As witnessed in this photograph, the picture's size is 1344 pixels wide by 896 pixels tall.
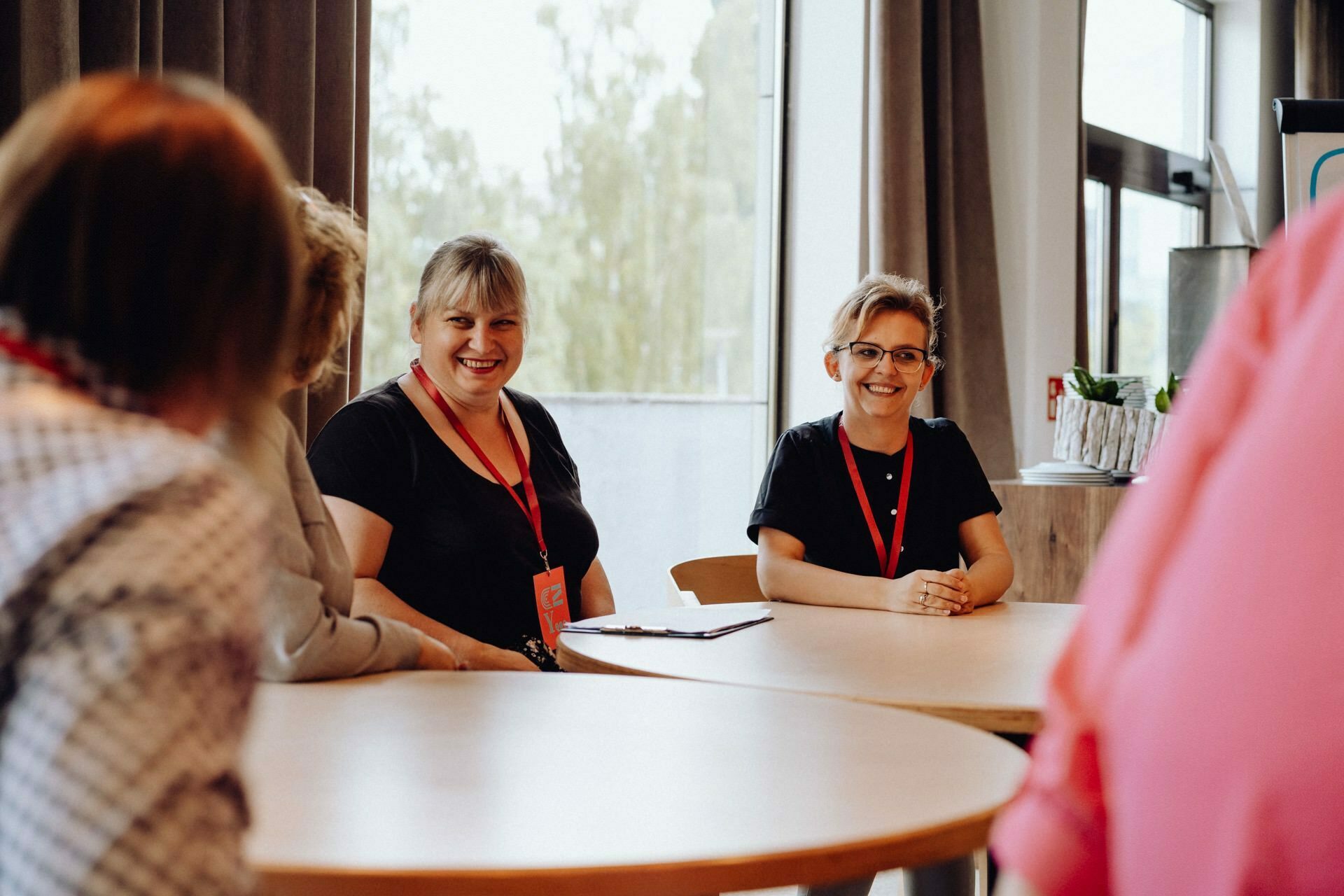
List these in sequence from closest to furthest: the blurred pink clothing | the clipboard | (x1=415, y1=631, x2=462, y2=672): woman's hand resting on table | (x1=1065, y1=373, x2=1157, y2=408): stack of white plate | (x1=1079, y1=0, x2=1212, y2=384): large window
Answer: the blurred pink clothing
(x1=415, y1=631, x2=462, y2=672): woman's hand resting on table
the clipboard
(x1=1065, y1=373, x2=1157, y2=408): stack of white plate
(x1=1079, y1=0, x2=1212, y2=384): large window

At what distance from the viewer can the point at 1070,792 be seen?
0.60 meters

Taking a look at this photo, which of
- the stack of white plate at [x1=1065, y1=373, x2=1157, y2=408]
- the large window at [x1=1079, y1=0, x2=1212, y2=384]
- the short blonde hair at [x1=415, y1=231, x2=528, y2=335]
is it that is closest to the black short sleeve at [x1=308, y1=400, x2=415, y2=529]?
the short blonde hair at [x1=415, y1=231, x2=528, y2=335]

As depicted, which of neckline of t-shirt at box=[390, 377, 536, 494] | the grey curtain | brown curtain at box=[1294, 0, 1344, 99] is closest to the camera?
neckline of t-shirt at box=[390, 377, 536, 494]

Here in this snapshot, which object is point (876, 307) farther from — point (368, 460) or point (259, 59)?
point (259, 59)

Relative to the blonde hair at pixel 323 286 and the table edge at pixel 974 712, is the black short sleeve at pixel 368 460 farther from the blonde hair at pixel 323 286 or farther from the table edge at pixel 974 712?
the table edge at pixel 974 712

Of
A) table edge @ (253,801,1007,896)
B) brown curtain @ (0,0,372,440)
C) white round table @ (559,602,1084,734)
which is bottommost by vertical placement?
white round table @ (559,602,1084,734)

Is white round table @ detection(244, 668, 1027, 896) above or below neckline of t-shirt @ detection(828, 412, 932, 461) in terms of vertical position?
below

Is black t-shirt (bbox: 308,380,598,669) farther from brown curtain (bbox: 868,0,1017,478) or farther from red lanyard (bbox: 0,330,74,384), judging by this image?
brown curtain (bbox: 868,0,1017,478)

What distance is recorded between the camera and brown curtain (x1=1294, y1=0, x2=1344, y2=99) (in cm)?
691

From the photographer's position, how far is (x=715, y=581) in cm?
283

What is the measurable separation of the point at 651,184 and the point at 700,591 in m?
1.81

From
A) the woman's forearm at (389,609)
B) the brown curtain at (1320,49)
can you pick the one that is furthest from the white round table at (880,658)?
the brown curtain at (1320,49)

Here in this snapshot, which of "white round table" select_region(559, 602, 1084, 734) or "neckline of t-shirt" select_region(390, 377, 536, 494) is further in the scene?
"neckline of t-shirt" select_region(390, 377, 536, 494)

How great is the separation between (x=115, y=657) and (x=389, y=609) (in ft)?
5.47
